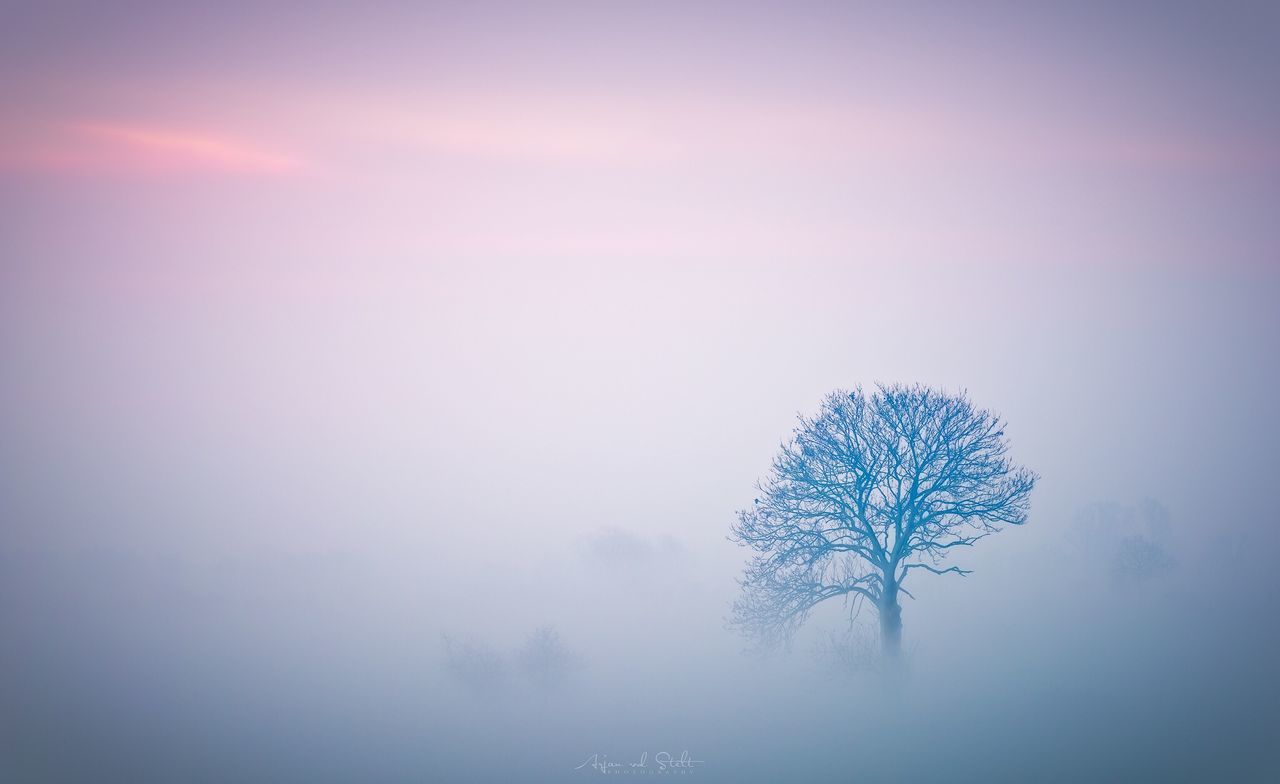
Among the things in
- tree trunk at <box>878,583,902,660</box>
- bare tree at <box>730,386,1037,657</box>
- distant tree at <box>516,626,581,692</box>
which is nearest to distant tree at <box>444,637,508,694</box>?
distant tree at <box>516,626,581,692</box>

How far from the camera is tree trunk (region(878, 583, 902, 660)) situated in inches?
866

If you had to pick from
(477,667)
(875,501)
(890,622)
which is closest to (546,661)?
(477,667)

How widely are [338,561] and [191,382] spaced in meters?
95.5

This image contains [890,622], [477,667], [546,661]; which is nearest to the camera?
[890,622]

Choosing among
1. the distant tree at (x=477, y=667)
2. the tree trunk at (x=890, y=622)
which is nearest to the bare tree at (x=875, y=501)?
the tree trunk at (x=890, y=622)

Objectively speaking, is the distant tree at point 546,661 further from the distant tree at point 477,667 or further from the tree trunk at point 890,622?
the tree trunk at point 890,622

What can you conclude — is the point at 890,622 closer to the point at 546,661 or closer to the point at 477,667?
the point at 546,661

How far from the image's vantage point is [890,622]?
72.7 ft

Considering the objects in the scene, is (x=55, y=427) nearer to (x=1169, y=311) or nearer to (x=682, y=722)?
(x=682, y=722)

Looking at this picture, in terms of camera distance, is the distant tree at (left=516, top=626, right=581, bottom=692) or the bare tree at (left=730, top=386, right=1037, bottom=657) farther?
the distant tree at (left=516, top=626, right=581, bottom=692)

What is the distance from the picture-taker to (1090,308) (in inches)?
5251

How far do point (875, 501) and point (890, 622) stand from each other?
3939 mm

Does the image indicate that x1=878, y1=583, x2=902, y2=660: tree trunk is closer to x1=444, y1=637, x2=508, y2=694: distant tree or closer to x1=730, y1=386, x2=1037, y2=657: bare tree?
x1=730, y1=386, x2=1037, y2=657: bare tree

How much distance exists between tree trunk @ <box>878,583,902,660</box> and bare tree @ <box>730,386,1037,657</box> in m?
0.03
